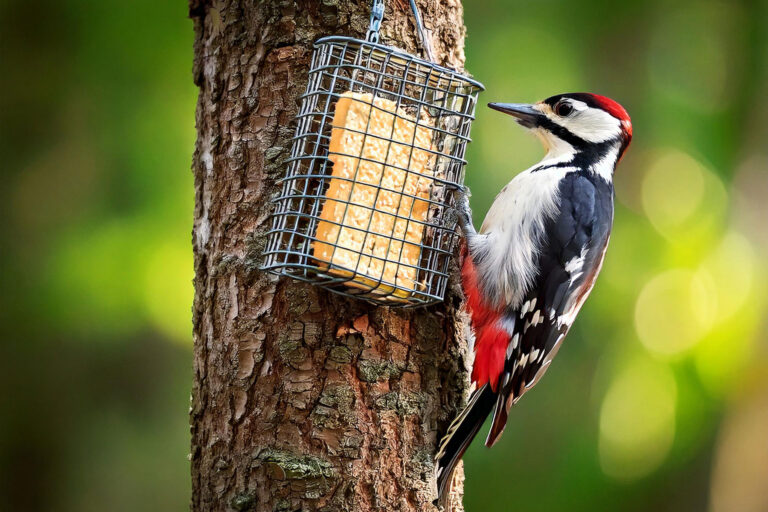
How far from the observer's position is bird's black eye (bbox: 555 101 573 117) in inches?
117

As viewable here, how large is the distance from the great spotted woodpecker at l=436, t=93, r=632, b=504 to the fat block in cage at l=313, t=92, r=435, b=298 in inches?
11.7

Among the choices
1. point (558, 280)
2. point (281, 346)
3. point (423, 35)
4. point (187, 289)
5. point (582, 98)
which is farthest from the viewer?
point (187, 289)

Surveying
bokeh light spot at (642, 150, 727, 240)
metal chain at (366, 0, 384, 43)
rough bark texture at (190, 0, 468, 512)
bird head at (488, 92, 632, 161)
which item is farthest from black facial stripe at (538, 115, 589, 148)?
bokeh light spot at (642, 150, 727, 240)

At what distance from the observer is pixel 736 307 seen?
471cm

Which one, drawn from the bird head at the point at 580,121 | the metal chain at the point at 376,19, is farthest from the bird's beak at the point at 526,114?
the metal chain at the point at 376,19

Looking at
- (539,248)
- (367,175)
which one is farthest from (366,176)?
(539,248)

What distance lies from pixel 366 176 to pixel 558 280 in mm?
899

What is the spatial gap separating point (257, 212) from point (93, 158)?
269 centimetres

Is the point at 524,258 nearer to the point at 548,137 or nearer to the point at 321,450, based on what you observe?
the point at 548,137

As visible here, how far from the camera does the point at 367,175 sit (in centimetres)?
209

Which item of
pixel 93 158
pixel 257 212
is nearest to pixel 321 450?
pixel 257 212

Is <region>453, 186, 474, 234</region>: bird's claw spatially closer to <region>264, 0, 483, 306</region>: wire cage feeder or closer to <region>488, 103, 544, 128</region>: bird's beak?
<region>264, 0, 483, 306</region>: wire cage feeder

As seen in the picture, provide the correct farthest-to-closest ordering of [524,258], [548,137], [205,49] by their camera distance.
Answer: [548,137], [524,258], [205,49]

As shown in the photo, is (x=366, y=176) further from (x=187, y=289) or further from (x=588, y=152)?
(x=187, y=289)
